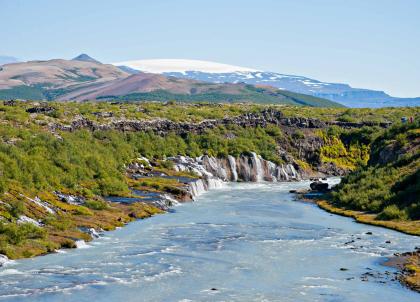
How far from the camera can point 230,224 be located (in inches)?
3147

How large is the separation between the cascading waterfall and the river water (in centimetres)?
4308

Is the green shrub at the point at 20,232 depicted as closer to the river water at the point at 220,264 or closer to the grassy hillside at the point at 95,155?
the grassy hillside at the point at 95,155

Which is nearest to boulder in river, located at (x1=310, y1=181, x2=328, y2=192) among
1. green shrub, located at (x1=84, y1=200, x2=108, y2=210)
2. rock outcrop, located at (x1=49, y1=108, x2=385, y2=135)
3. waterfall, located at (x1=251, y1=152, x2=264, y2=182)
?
waterfall, located at (x1=251, y1=152, x2=264, y2=182)

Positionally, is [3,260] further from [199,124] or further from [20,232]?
[199,124]

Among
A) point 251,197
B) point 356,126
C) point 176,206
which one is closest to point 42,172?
point 176,206

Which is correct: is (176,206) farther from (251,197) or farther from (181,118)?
(181,118)

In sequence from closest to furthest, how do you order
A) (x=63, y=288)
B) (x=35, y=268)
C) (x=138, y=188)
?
1. (x=63, y=288)
2. (x=35, y=268)
3. (x=138, y=188)

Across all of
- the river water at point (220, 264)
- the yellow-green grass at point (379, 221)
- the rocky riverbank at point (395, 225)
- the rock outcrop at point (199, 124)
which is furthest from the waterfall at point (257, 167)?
the river water at point (220, 264)

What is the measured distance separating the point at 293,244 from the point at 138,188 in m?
37.9

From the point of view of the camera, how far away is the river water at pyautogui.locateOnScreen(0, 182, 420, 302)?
48281mm

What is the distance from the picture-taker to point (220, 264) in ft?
190

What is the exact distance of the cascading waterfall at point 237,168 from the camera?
12888 centimetres

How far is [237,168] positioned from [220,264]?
81830 millimetres

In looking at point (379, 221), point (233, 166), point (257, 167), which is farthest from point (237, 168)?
point (379, 221)
